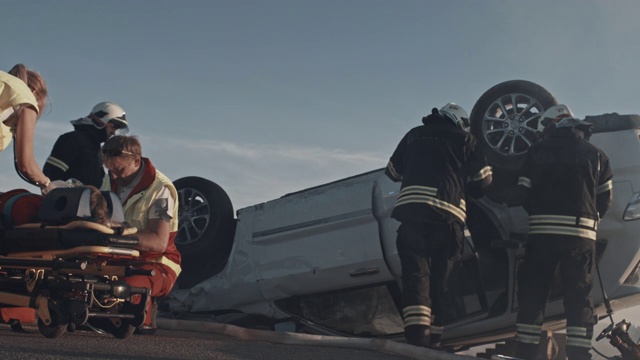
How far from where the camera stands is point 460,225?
586 cm

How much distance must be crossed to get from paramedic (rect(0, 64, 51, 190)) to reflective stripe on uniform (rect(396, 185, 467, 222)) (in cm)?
249

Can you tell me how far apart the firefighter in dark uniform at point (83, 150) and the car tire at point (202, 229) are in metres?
0.78

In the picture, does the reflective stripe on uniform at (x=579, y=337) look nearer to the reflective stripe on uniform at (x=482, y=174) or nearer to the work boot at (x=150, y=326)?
the reflective stripe on uniform at (x=482, y=174)

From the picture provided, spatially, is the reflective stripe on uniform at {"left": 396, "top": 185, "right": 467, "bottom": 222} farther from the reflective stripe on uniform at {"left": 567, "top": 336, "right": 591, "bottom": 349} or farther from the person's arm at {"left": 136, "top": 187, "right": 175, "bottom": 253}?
the person's arm at {"left": 136, "top": 187, "right": 175, "bottom": 253}

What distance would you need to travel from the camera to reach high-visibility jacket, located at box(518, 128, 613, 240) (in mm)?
5715

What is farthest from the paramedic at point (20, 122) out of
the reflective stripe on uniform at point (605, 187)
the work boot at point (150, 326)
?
the reflective stripe on uniform at point (605, 187)

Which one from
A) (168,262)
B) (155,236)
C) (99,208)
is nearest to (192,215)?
(168,262)

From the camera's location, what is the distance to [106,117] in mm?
7234

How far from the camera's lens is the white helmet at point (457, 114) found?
20.3 feet

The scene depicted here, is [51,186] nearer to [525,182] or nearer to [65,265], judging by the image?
[65,265]

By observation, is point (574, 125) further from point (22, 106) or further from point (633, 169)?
point (22, 106)

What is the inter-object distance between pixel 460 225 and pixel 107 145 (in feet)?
8.10

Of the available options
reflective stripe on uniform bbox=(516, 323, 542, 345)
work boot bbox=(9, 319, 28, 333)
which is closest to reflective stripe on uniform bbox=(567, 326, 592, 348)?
reflective stripe on uniform bbox=(516, 323, 542, 345)

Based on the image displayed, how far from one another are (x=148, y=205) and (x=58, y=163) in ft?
6.59
